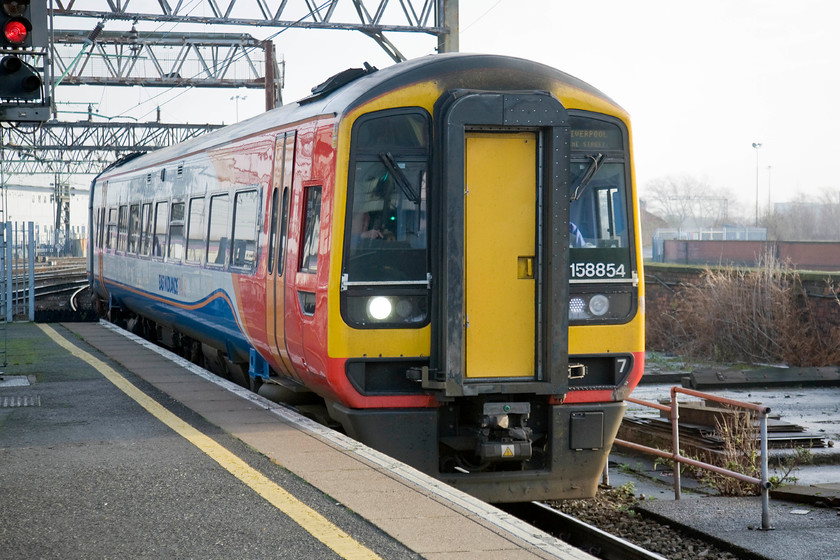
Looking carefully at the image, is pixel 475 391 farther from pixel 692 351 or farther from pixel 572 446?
pixel 692 351

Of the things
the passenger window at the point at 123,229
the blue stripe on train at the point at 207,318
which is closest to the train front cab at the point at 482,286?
the blue stripe on train at the point at 207,318

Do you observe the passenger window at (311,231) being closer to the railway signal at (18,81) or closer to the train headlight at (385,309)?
the train headlight at (385,309)

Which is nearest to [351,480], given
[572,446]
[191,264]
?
[572,446]

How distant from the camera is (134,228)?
1691 cm

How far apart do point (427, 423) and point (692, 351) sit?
16.7m

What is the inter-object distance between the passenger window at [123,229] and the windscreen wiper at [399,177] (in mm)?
11329

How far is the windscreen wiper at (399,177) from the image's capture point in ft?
24.3

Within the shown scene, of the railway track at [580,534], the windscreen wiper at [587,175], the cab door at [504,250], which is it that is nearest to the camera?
the railway track at [580,534]

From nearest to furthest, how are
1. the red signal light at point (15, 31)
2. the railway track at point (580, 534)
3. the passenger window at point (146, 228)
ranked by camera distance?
the railway track at point (580, 534) → the red signal light at point (15, 31) → the passenger window at point (146, 228)

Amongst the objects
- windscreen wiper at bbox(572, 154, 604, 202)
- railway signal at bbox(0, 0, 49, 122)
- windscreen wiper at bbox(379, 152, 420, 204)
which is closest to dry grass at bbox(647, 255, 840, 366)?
windscreen wiper at bbox(572, 154, 604, 202)

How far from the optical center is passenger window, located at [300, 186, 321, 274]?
7.82 meters

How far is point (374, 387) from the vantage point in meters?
7.51

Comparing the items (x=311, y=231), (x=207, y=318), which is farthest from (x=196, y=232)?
(x=311, y=231)

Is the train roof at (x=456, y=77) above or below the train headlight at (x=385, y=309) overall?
above
